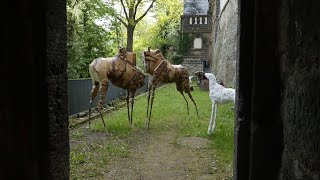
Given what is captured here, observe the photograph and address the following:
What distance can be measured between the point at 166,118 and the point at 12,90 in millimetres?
7643

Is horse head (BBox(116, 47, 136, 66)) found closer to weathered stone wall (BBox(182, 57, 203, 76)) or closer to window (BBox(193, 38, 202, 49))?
weathered stone wall (BBox(182, 57, 203, 76))

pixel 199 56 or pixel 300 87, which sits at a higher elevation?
pixel 199 56

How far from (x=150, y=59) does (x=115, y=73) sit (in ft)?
3.33

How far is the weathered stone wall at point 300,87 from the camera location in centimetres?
145

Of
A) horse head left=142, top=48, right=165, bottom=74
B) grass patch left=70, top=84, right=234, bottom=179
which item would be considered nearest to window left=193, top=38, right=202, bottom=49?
grass patch left=70, top=84, right=234, bottom=179

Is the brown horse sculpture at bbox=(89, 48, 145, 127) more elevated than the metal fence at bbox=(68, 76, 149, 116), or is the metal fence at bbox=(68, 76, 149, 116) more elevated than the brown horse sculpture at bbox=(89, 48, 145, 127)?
the brown horse sculpture at bbox=(89, 48, 145, 127)

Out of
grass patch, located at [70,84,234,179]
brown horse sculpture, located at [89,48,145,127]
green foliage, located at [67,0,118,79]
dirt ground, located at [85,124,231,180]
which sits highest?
green foliage, located at [67,0,118,79]

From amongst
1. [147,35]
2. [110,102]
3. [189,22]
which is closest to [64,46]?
[110,102]

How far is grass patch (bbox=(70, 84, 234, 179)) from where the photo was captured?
5477 millimetres

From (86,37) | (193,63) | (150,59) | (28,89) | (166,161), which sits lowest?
(166,161)

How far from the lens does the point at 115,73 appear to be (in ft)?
25.6

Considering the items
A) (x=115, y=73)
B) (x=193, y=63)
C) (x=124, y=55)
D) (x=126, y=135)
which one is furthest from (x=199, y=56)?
(x=126, y=135)

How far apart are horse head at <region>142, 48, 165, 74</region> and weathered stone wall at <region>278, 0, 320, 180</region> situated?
6.26m

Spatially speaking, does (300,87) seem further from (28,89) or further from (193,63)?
(193,63)
